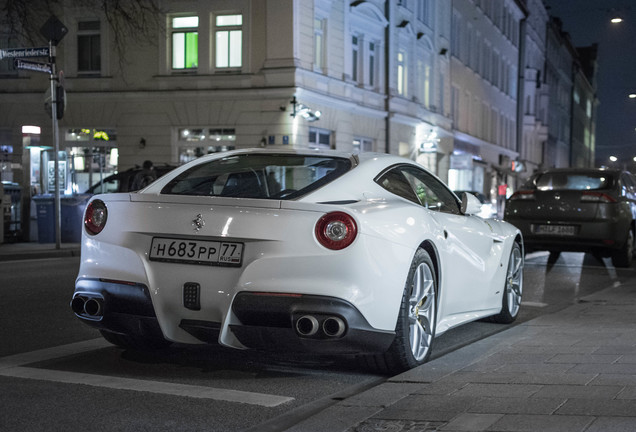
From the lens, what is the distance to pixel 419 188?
6316 mm

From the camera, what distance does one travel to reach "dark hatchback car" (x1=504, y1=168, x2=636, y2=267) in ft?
45.5

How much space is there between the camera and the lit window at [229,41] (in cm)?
2894

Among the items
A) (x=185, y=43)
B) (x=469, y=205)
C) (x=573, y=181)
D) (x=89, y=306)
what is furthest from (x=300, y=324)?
(x=185, y=43)

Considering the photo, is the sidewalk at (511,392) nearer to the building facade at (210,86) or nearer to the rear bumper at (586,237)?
the rear bumper at (586,237)

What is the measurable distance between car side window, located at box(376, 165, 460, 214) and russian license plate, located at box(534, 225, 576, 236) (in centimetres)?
757

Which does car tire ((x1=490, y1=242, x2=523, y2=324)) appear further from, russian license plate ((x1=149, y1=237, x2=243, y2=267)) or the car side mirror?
russian license plate ((x1=149, y1=237, x2=243, y2=267))

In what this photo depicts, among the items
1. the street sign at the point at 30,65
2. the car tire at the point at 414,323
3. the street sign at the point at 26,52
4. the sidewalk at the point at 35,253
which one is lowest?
the sidewalk at the point at 35,253

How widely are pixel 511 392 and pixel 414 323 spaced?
1.04 metres

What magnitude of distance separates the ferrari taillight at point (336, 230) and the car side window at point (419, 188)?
2.75ft

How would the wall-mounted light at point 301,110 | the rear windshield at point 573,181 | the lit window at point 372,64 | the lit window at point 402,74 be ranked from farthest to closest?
1. the lit window at point 402,74
2. the lit window at point 372,64
3. the wall-mounted light at point 301,110
4. the rear windshield at point 573,181

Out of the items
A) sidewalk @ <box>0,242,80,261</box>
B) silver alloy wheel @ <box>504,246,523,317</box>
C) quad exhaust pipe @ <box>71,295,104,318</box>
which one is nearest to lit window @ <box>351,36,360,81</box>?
sidewalk @ <box>0,242,80,261</box>

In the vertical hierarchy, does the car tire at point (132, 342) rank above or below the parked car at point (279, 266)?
below

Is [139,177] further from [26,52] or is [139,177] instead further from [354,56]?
[354,56]

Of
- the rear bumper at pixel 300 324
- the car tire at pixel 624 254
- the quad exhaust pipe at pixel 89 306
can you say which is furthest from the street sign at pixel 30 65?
the rear bumper at pixel 300 324
